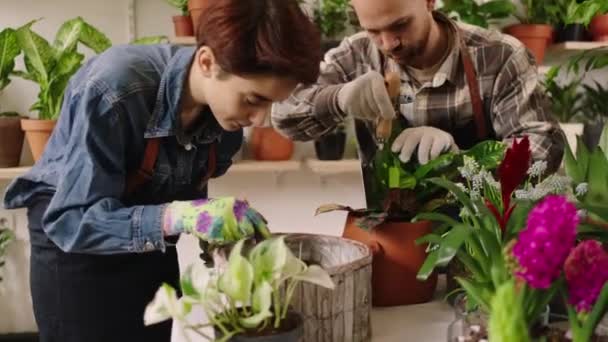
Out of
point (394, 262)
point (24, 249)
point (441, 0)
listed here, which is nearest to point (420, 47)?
point (394, 262)

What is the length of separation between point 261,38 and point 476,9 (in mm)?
1410

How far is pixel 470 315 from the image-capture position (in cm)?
70

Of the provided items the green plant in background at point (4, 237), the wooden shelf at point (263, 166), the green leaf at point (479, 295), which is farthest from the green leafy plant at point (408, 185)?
the green plant in background at point (4, 237)

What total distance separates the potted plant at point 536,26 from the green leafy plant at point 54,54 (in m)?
1.39

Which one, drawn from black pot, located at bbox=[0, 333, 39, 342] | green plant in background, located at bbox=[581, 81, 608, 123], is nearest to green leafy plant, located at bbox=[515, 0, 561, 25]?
green plant in background, located at bbox=[581, 81, 608, 123]

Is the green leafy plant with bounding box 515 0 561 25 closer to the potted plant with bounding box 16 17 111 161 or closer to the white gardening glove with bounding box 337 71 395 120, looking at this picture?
the white gardening glove with bounding box 337 71 395 120

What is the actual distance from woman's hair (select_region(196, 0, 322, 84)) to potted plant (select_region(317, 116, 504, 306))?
25cm

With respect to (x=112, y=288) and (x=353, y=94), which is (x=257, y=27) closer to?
(x=353, y=94)

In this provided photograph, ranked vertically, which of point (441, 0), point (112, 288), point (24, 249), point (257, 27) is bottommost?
point (24, 249)

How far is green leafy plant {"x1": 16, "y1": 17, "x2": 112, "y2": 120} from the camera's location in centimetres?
183

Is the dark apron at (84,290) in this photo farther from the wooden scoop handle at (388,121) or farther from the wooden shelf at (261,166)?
the wooden shelf at (261,166)

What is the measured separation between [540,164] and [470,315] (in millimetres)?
233

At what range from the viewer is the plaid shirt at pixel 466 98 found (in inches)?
50.9

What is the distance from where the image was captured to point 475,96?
1313 millimetres
